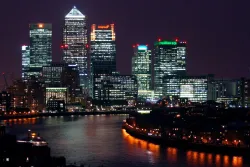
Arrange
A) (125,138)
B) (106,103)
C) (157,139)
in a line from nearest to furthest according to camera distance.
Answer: (157,139)
(125,138)
(106,103)

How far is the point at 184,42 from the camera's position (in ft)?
317

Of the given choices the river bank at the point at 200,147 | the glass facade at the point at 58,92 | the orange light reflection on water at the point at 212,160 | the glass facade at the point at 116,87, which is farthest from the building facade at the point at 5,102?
the orange light reflection on water at the point at 212,160

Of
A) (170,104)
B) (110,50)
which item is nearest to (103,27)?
(110,50)

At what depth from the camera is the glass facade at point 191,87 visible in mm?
91125

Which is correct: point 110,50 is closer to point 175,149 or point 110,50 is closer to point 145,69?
point 145,69

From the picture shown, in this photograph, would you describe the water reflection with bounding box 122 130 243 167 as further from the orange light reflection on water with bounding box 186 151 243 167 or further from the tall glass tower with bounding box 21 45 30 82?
the tall glass tower with bounding box 21 45 30 82

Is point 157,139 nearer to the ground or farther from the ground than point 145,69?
nearer to the ground

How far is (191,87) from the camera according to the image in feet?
300

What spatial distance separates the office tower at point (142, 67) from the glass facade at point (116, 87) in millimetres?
6600

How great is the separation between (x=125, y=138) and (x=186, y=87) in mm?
55127

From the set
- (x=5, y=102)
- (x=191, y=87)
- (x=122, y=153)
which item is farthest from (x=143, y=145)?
(x=191, y=87)

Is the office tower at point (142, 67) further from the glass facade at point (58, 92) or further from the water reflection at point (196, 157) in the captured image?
the water reflection at point (196, 157)

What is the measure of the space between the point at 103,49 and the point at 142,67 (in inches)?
284

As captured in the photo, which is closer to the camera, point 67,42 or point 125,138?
point 125,138
